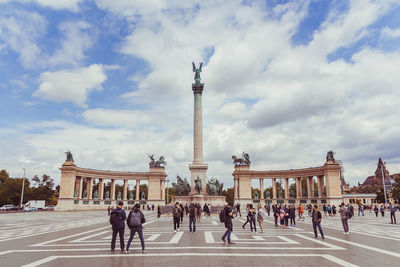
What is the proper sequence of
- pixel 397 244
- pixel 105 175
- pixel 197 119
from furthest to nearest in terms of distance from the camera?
pixel 105 175
pixel 197 119
pixel 397 244

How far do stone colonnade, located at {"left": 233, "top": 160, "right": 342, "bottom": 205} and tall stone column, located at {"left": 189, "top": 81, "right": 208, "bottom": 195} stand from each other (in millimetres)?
28969

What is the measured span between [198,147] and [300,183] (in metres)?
38.7

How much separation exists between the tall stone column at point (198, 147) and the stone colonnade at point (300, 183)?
1141 inches

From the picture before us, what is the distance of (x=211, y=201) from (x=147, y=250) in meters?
40.3

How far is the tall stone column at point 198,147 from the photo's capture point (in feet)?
179

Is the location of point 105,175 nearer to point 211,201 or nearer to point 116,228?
point 211,201

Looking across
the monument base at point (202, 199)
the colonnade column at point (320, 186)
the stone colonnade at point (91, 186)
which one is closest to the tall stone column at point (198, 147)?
the monument base at point (202, 199)

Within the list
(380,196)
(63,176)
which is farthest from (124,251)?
(380,196)

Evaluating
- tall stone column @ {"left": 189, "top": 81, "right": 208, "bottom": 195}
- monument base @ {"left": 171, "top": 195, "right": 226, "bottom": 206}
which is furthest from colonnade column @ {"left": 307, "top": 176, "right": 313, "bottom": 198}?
tall stone column @ {"left": 189, "top": 81, "right": 208, "bottom": 195}

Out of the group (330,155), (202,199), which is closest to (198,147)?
(202,199)

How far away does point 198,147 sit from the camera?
A: 57.2 metres

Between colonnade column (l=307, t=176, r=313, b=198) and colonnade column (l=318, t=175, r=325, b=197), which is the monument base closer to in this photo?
colonnade column (l=307, t=176, r=313, b=198)

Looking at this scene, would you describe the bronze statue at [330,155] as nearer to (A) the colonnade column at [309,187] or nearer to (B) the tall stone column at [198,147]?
(A) the colonnade column at [309,187]

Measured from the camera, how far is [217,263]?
10.1m
